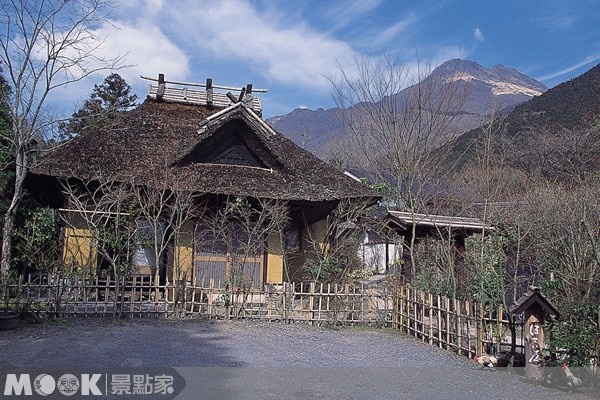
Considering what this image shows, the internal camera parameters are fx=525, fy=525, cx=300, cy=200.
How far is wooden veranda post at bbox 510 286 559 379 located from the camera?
7094 mm

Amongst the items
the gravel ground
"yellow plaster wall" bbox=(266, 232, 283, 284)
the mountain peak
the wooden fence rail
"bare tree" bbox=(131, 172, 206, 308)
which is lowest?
the gravel ground

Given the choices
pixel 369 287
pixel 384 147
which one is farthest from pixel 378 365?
pixel 384 147

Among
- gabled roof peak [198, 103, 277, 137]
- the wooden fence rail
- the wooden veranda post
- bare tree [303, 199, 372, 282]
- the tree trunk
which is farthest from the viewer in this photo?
gabled roof peak [198, 103, 277, 137]

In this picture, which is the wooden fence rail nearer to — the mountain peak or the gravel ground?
the gravel ground

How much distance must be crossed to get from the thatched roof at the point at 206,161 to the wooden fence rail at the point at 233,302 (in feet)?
10.6

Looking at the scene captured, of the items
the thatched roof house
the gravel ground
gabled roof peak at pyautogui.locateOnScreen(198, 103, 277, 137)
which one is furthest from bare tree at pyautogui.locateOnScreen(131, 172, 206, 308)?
the gravel ground

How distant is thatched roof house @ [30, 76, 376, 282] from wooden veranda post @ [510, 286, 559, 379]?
24.9 feet

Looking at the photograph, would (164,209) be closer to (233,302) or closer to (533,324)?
(233,302)

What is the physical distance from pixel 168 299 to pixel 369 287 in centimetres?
435

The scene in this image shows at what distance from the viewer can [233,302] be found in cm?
1133

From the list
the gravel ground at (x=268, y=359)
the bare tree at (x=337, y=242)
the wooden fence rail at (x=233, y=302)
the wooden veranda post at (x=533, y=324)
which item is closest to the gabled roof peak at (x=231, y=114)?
the bare tree at (x=337, y=242)

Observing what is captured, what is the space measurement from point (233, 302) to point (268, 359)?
3.78 m

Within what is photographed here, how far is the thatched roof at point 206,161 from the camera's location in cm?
1388

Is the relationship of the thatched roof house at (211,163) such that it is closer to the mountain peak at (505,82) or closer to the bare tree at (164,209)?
the bare tree at (164,209)
